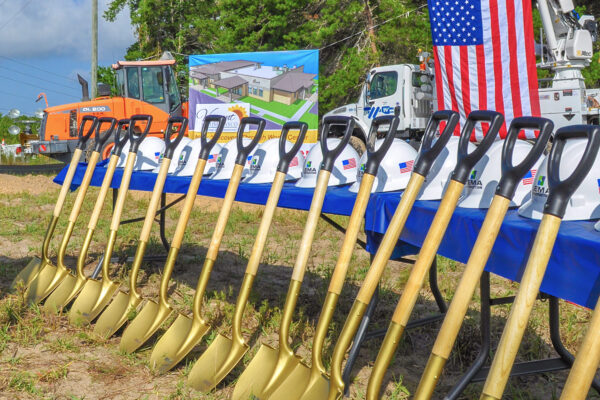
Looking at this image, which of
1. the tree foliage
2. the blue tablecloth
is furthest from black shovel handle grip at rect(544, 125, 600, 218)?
the tree foliage

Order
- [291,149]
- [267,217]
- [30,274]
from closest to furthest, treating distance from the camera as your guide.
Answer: [267,217] → [291,149] → [30,274]

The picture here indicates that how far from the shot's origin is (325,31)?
59.2 ft

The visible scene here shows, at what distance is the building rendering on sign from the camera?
13.0m

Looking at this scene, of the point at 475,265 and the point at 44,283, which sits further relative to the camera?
the point at 44,283

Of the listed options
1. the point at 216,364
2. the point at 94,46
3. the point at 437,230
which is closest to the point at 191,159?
the point at 216,364

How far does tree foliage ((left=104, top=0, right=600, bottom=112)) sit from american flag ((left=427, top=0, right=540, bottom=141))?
8.11 m

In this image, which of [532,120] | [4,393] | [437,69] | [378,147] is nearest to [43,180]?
[437,69]

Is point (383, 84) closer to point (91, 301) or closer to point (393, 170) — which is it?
point (91, 301)

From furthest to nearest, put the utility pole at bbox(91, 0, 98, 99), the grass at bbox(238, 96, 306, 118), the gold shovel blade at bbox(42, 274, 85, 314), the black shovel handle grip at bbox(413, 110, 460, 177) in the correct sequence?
the utility pole at bbox(91, 0, 98, 99) < the grass at bbox(238, 96, 306, 118) < the gold shovel blade at bbox(42, 274, 85, 314) < the black shovel handle grip at bbox(413, 110, 460, 177)

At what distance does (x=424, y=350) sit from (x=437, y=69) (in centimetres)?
621

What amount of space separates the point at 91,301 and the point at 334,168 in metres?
1.91

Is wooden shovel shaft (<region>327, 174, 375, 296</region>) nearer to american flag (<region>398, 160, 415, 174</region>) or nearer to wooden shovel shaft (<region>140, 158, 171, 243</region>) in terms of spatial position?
american flag (<region>398, 160, 415, 174</region>)

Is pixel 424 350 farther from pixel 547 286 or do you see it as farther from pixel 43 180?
pixel 43 180

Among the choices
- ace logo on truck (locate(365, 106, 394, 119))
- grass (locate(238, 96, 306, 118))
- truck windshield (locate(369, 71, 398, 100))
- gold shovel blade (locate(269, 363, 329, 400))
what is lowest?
gold shovel blade (locate(269, 363, 329, 400))
